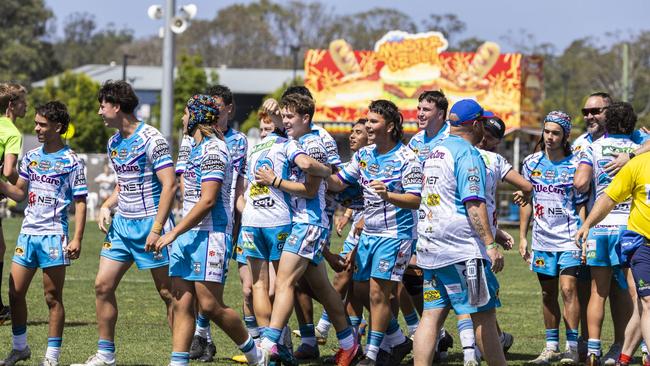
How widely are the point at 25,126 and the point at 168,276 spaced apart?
5191 centimetres

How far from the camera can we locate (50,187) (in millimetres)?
8938

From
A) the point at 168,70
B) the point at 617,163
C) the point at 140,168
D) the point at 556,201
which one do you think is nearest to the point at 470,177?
the point at 617,163

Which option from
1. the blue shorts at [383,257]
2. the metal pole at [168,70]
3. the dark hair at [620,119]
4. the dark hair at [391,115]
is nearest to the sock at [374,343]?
the blue shorts at [383,257]

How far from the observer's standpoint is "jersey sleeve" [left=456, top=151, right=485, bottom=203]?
24.2ft

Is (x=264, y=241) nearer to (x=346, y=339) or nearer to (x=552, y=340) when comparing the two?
(x=346, y=339)

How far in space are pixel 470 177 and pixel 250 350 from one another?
7.09ft

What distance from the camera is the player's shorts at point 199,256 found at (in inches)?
313

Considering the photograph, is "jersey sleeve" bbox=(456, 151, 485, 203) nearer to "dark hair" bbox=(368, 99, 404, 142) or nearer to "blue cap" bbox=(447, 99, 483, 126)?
"blue cap" bbox=(447, 99, 483, 126)

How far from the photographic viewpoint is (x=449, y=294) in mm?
7523

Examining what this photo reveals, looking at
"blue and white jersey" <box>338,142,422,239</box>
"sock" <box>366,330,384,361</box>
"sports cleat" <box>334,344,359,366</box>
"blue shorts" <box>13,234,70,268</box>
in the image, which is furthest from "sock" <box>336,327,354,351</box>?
"blue shorts" <box>13,234,70,268</box>

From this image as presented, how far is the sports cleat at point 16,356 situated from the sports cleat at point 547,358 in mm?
4149

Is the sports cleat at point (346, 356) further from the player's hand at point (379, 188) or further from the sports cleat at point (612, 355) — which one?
the sports cleat at point (612, 355)

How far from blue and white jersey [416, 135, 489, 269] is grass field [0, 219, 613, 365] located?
248 centimetres

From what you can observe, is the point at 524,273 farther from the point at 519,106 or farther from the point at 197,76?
the point at 197,76
